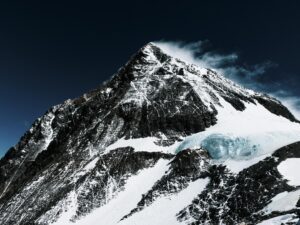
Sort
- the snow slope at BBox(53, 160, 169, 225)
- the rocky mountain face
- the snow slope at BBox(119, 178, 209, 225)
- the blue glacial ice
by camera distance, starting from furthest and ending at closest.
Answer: the blue glacial ice, the snow slope at BBox(53, 160, 169, 225), the snow slope at BBox(119, 178, 209, 225), the rocky mountain face

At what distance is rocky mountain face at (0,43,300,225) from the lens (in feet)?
217

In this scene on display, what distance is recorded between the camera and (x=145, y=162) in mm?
→ 88062

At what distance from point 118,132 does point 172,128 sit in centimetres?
1191

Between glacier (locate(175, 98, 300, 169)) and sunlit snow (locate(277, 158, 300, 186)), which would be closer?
sunlit snow (locate(277, 158, 300, 186))

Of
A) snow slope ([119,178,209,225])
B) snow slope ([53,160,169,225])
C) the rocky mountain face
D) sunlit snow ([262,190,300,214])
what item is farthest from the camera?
snow slope ([53,160,169,225])

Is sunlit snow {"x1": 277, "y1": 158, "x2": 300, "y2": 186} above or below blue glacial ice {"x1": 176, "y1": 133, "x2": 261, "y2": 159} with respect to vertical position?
below

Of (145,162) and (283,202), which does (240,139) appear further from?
(283,202)

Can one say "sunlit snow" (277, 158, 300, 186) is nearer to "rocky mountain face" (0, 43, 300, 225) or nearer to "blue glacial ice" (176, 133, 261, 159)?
"rocky mountain face" (0, 43, 300, 225)

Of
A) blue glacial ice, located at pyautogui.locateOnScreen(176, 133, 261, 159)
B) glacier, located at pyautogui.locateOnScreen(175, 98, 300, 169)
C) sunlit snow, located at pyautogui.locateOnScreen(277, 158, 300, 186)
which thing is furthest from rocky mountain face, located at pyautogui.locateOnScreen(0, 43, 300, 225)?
blue glacial ice, located at pyautogui.locateOnScreen(176, 133, 261, 159)

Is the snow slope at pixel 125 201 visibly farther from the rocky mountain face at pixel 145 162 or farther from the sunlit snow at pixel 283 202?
the sunlit snow at pixel 283 202

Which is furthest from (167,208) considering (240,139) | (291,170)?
(291,170)

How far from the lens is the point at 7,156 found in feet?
418

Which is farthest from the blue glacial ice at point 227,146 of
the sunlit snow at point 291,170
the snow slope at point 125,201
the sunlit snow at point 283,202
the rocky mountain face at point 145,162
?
the sunlit snow at point 283,202

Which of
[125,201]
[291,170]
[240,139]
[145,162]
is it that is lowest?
[291,170]
